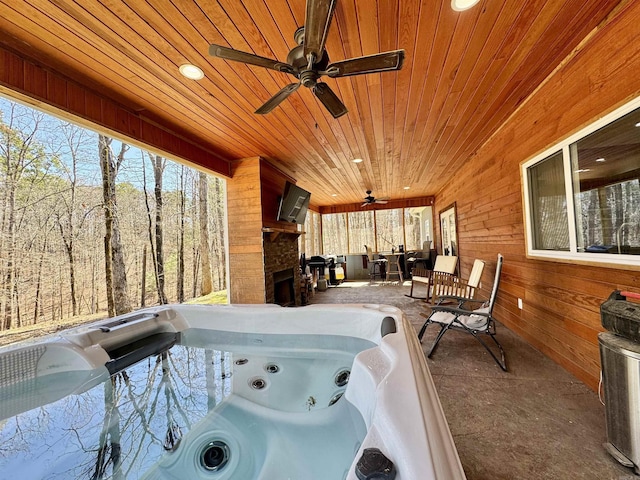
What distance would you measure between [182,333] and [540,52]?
401cm

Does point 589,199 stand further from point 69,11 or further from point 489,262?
point 69,11

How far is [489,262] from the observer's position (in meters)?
3.82

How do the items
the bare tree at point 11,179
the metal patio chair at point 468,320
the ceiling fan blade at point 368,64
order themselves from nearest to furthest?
the ceiling fan blade at point 368,64, the metal patio chair at point 468,320, the bare tree at point 11,179

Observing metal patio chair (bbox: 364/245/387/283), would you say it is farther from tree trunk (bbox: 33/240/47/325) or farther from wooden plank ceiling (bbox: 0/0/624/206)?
tree trunk (bbox: 33/240/47/325)

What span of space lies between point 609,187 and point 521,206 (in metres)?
1.09

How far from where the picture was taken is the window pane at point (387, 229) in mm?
8836

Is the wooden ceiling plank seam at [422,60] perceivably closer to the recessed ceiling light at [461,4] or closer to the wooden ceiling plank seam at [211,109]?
→ the recessed ceiling light at [461,4]

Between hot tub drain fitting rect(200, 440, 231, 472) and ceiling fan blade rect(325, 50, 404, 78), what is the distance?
7.37ft

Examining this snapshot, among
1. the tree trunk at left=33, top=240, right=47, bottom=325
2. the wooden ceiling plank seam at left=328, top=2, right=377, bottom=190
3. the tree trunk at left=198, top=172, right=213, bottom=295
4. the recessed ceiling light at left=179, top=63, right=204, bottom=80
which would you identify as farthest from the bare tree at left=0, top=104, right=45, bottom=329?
the wooden ceiling plank seam at left=328, top=2, right=377, bottom=190

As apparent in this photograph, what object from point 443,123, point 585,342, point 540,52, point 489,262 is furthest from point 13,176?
point 489,262

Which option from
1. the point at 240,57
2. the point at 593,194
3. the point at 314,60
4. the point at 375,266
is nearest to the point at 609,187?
the point at 593,194

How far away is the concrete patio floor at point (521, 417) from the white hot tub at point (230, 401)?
0.59 m

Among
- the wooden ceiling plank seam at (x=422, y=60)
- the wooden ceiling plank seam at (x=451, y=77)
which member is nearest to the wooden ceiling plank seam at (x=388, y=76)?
the wooden ceiling plank seam at (x=422, y=60)

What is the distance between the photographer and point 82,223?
3693 millimetres
